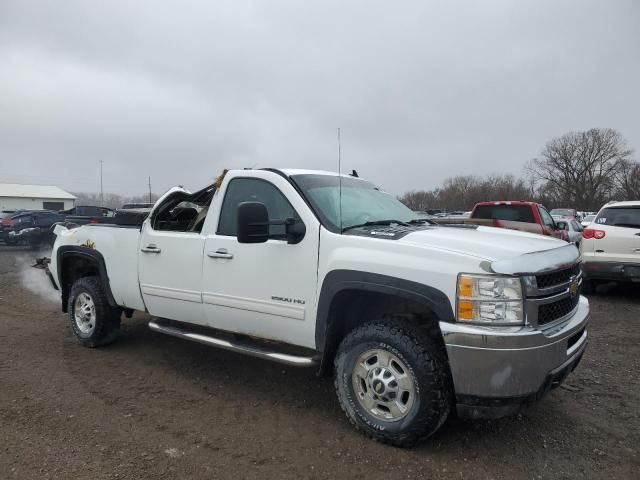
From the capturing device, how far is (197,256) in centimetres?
436

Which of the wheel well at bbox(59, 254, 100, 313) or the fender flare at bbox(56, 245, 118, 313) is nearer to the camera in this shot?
the fender flare at bbox(56, 245, 118, 313)

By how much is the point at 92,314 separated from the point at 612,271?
26.0 feet

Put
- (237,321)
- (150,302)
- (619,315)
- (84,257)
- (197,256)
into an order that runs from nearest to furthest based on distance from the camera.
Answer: (237,321)
(197,256)
(150,302)
(84,257)
(619,315)

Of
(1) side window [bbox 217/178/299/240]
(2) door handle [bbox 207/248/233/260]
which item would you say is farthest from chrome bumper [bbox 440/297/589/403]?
(2) door handle [bbox 207/248/233/260]

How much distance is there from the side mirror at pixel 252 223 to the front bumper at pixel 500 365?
142 cm

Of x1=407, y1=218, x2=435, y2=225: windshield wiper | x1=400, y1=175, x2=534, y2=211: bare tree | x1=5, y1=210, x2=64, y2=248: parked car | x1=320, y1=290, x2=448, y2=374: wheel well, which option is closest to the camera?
x1=320, y1=290, x2=448, y2=374: wheel well

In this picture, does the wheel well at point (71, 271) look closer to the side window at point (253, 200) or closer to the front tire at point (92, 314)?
the front tire at point (92, 314)

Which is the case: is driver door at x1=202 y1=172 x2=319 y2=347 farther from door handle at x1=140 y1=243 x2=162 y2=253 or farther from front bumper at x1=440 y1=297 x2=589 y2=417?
front bumper at x1=440 y1=297 x2=589 y2=417

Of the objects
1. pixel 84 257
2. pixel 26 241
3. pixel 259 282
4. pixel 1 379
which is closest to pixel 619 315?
pixel 259 282

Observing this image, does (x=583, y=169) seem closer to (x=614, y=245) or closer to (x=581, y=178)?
(x=581, y=178)

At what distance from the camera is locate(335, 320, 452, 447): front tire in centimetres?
311

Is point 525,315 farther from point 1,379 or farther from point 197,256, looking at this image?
point 1,379

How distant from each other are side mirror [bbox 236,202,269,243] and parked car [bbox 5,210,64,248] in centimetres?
1895

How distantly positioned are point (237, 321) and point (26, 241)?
66.2 ft
